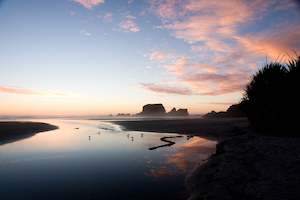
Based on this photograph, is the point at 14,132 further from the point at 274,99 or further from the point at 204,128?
the point at 274,99

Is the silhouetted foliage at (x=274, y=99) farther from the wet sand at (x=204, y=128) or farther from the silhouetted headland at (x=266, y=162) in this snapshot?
the wet sand at (x=204, y=128)

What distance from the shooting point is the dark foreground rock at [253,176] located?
8.42 meters

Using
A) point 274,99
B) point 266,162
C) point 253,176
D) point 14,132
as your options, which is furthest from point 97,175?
point 14,132

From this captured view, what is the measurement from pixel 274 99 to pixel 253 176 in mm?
14667

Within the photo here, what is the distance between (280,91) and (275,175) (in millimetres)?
14566

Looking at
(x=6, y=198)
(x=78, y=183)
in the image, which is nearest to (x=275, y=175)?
(x=78, y=183)

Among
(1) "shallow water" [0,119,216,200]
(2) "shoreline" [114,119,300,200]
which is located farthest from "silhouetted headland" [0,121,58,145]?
(2) "shoreline" [114,119,300,200]

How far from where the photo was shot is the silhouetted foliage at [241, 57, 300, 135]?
68.6 ft

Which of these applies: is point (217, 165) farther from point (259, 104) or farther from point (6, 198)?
point (259, 104)

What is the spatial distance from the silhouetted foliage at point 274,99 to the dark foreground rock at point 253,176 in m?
7.44

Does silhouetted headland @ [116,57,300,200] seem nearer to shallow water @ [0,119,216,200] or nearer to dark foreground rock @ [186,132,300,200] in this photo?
dark foreground rock @ [186,132,300,200]

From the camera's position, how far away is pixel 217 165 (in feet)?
44.0

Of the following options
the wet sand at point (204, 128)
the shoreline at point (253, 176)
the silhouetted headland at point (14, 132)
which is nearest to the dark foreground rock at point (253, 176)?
the shoreline at point (253, 176)

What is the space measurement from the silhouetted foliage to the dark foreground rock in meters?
7.44
